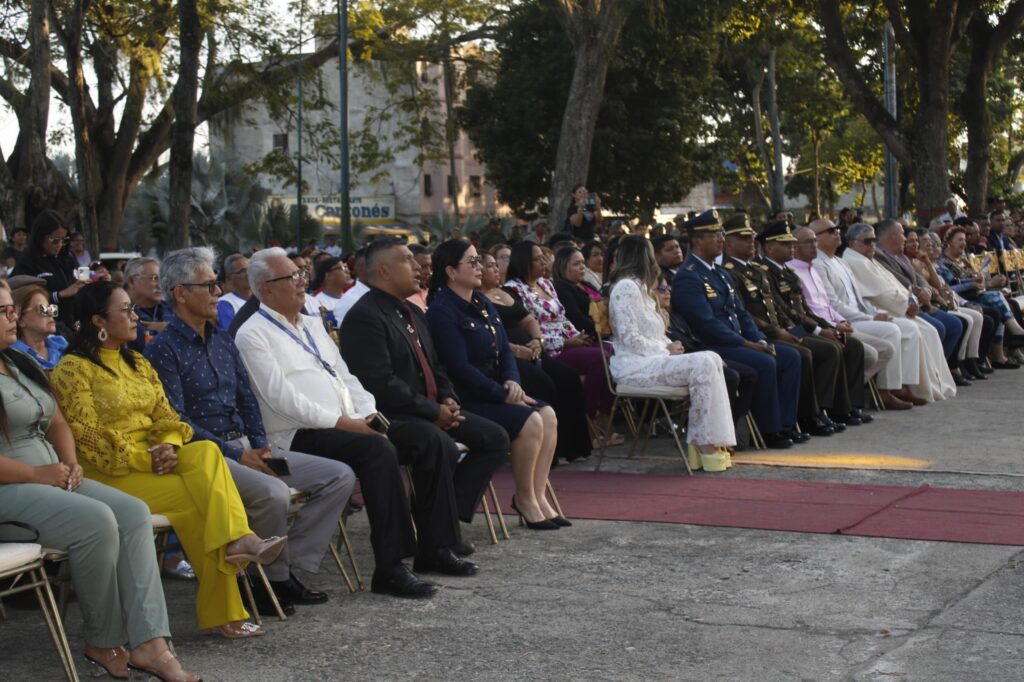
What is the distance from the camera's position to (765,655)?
5430mm

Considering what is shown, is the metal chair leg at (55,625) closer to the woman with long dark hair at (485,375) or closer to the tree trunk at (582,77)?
the woman with long dark hair at (485,375)

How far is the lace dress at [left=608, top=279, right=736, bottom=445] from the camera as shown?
9.47 m

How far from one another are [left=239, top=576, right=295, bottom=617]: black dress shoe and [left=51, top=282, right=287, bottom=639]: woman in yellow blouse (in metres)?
0.27

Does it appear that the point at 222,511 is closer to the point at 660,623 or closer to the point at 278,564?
the point at 278,564

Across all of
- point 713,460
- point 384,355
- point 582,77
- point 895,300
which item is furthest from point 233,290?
point 582,77

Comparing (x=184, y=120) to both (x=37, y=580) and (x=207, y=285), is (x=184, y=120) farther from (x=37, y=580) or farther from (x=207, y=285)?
(x=37, y=580)

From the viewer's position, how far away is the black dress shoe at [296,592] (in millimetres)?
6348

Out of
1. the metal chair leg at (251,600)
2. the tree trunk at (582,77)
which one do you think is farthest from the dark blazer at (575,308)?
the tree trunk at (582,77)

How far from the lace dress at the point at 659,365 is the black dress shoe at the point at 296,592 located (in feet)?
12.3

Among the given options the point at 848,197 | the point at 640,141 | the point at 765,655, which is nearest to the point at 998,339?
the point at 765,655

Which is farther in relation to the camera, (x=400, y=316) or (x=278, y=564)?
(x=400, y=316)

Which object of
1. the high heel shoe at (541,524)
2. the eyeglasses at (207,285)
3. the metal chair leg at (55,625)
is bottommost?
the high heel shoe at (541,524)

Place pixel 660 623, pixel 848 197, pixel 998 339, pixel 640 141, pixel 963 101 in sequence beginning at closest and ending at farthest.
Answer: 1. pixel 660 623
2. pixel 998 339
3. pixel 963 101
4. pixel 640 141
5. pixel 848 197

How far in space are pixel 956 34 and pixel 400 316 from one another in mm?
17762
